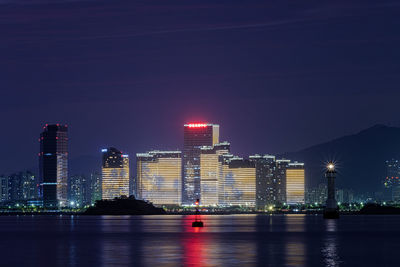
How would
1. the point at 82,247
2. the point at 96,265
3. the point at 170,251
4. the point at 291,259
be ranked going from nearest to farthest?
the point at 96,265 → the point at 291,259 → the point at 170,251 → the point at 82,247

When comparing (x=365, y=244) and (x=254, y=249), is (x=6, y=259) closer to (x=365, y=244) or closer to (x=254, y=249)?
(x=254, y=249)

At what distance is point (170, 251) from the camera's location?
10612 centimetres

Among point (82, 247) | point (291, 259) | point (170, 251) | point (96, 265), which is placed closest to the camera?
point (96, 265)

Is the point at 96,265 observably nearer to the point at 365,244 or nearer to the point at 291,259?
the point at 291,259

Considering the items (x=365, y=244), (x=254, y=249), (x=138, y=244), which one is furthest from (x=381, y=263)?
(x=138, y=244)

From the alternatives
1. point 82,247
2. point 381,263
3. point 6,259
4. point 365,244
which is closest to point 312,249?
point 365,244

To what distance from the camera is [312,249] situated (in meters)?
110

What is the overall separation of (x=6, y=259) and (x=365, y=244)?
56.7 meters

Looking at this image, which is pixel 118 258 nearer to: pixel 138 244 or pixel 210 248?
pixel 210 248

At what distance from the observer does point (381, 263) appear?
87188 millimetres

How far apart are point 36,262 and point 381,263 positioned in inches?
1500

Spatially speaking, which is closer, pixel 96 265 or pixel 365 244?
pixel 96 265

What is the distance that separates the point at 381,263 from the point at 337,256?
9815mm

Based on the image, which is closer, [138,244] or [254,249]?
[254,249]
